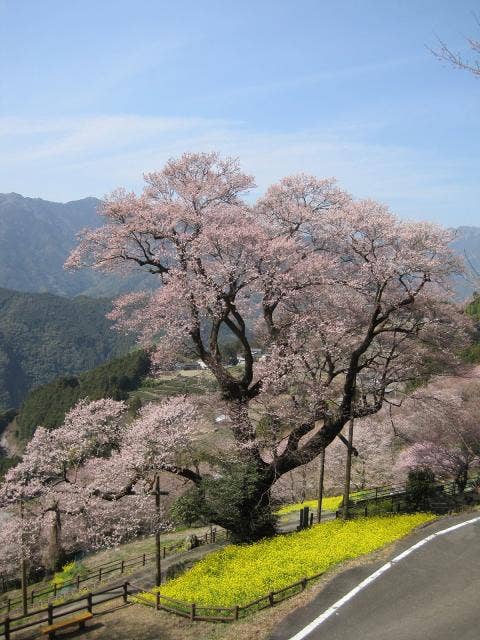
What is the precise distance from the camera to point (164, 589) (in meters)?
17.9

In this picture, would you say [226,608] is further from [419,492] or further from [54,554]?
[54,554]

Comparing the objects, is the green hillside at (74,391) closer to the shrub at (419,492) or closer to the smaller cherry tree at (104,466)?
the smaller cherry tree at (104,466)

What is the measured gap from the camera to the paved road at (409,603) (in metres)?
10.8

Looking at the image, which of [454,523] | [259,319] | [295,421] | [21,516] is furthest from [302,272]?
[21,516]

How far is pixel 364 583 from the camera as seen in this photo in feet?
43.8

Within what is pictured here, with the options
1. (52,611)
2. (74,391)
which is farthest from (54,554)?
(74,391)

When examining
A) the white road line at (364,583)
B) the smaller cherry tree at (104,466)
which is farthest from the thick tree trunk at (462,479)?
the smaller cherry tree at (104,466)

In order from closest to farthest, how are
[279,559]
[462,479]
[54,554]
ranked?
[279,559] → [462,479] → [54,554]

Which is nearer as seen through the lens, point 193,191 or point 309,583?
point 309,583

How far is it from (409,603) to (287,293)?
36.3 ft

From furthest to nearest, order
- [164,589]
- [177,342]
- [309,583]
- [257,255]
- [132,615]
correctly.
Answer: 1. [177,342]
2. [257,255]
3. [164,589]
4. [132,615]
5. [309,583]

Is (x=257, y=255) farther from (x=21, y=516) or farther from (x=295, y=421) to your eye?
(x=21, y=516)

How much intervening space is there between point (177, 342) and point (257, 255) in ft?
15.9

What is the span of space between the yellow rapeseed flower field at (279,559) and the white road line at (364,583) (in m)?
1.20
